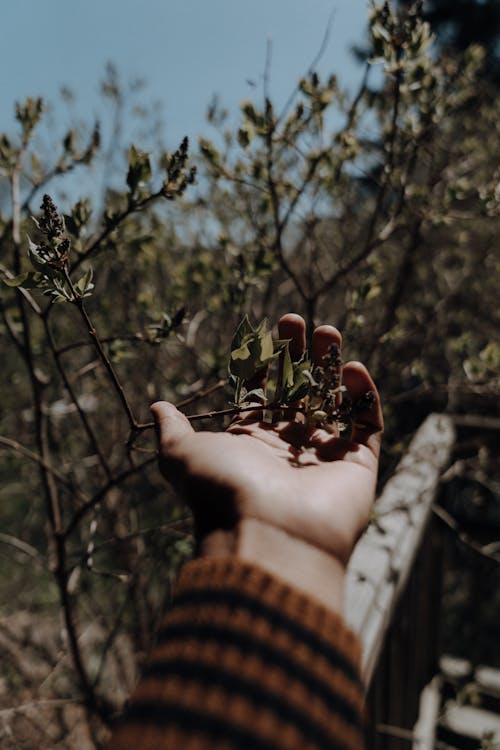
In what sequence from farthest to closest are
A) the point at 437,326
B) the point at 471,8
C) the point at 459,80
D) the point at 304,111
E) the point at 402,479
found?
the point at 471,8
the point at 437,326
the point at 459,80
the point at 402,479
the point at 304,111

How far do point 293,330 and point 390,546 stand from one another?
1.02 m

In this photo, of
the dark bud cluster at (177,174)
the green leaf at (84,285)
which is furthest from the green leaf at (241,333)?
the dark bud cluster at (177,174)

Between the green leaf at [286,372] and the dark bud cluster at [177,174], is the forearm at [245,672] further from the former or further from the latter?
the dark bud cluster at [177,174]

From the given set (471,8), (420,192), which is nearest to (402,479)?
(420,192)

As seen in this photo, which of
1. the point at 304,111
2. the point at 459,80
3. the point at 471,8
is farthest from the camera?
the point at 471,8

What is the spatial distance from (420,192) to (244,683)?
2639 millimetres

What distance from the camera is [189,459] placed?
3.55 ft

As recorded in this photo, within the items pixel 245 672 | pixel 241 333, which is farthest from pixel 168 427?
pixel 245 672

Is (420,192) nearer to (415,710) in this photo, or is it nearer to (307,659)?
(307,659)

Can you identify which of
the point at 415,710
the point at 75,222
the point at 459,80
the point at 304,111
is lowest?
the point at 415,710

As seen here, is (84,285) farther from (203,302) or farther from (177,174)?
(203,302)

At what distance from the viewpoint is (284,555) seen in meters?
0.95

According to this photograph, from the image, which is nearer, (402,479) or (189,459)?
(189,459)

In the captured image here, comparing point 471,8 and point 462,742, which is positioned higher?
point 471,8
